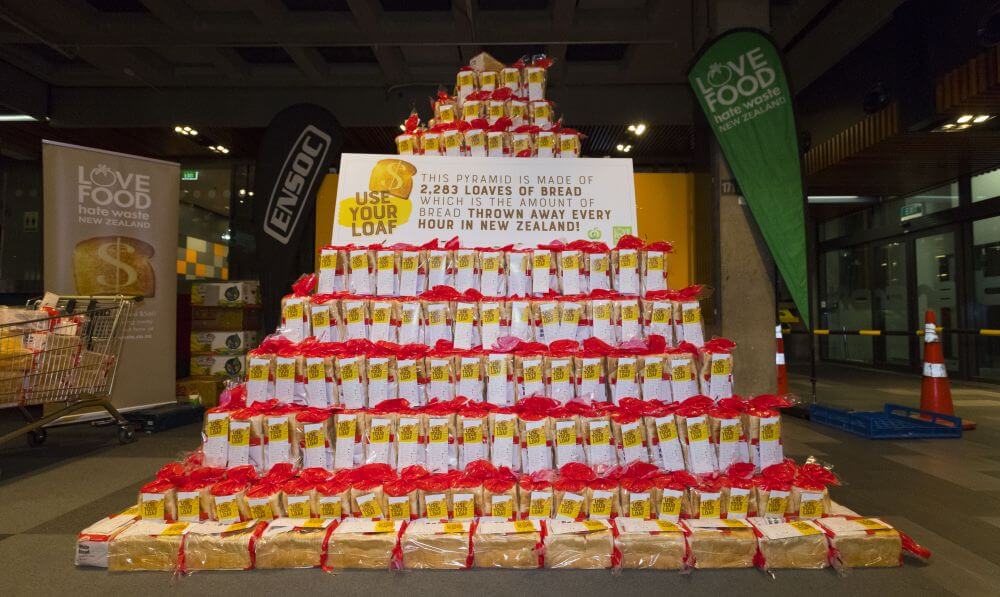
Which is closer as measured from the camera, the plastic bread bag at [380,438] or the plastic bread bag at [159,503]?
the plastic bread bag at [159,503]

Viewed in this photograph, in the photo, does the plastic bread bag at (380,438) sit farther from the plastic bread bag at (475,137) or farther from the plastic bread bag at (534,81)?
the plastic bread bag at (534,81)

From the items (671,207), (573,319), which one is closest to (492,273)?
A: (573,319)

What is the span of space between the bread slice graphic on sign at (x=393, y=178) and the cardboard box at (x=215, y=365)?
12.9 feet

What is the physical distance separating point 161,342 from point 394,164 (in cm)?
360

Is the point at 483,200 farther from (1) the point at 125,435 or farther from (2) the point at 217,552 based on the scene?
(1) the point at 125,435

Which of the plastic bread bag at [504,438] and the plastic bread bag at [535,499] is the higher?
the plastic bread bag at [504,438]

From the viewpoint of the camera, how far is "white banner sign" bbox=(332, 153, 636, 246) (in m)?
3.04

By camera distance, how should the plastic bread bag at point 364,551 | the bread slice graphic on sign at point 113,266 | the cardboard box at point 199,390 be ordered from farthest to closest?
the cardboard box at point 199,390 → the bread slice graphic on sign at point 113,266 → the plastic bread bag at point 364,551

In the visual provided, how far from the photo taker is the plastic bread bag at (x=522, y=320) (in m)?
2.58

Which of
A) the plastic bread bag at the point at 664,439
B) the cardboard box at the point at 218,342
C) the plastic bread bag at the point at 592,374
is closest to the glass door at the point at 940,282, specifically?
the plastic bread bag at the point at 664,439

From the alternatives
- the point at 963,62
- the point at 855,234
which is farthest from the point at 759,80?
the point at 855,234

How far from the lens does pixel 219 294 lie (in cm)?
609

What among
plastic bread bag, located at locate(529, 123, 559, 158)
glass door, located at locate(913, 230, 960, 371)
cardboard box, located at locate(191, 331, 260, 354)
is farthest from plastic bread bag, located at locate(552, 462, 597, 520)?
glass door, located at locate(913, 230, 960, 371)

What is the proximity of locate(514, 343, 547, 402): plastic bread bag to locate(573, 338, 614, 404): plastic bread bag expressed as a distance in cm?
17
